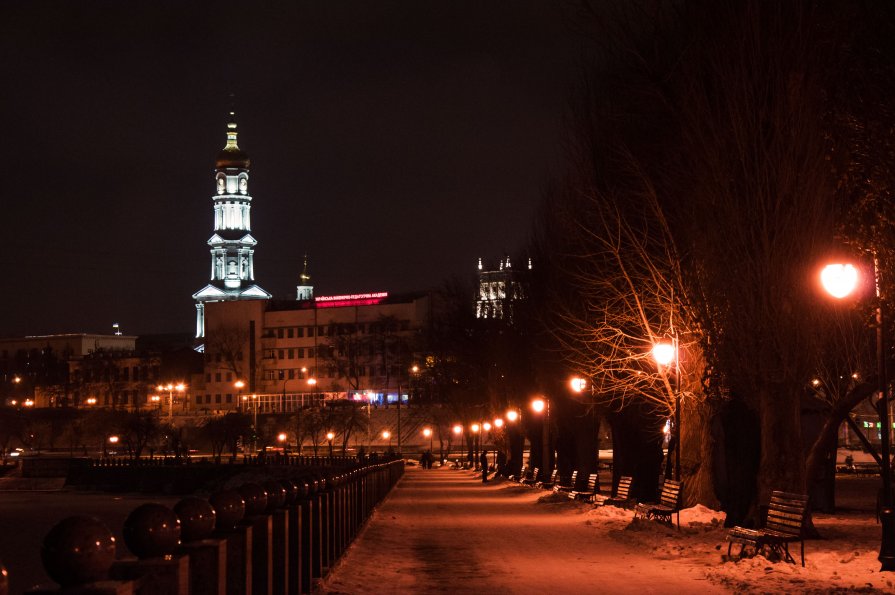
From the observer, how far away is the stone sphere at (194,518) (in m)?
7.77

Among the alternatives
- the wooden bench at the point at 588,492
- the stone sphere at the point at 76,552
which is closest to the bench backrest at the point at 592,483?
the wooden bench at the point at 588,492

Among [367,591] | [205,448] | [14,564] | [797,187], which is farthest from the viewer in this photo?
[205,448]

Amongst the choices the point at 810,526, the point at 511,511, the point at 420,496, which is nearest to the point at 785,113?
the point at 810,526

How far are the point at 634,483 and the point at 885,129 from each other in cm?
2155

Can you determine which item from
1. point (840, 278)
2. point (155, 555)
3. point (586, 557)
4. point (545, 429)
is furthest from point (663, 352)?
point (545, 429)

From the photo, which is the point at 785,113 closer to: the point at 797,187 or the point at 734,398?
the point at 797,187

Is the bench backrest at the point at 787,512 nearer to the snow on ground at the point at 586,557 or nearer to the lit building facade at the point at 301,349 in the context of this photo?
the snow on ground at the point at 586,557

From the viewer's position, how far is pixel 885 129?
55.2 ft

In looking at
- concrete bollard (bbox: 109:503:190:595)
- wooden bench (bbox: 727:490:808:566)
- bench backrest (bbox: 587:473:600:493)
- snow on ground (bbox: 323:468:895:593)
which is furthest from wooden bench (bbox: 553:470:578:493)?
concrete bollard (bbox: 109:503:190:595)

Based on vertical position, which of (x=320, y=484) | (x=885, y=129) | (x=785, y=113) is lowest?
(x=320, y=484)

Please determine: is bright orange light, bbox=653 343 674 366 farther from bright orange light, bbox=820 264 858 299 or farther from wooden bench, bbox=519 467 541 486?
wooden bench, bbox=519 467 541 486

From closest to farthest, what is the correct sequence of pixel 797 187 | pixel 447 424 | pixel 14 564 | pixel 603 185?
pixel 797 187 < pixel 603 185 < pixel 14 564 < pixel 447 424

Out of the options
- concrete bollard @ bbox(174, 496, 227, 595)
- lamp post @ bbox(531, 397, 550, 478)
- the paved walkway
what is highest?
lamp post @ bbox(531, 397, 550, 478)

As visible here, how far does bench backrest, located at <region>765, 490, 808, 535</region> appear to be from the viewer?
18016 millimetres
